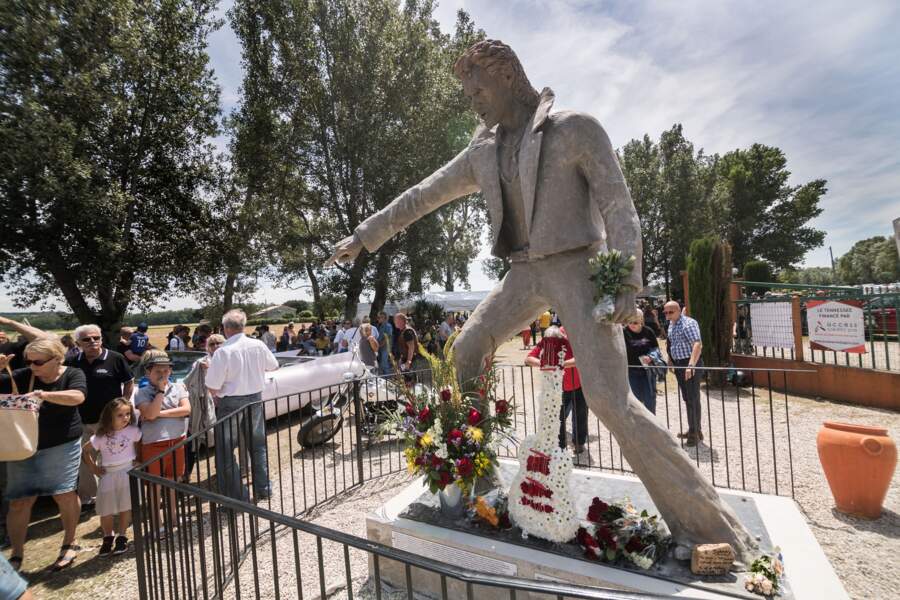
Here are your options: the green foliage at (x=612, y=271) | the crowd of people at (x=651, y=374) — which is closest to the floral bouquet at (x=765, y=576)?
the green foliage at (x=612, y=271)

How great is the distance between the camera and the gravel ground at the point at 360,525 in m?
3.01

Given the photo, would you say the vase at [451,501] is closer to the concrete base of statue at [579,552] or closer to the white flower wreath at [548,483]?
the concrete base of statue at [579,552]

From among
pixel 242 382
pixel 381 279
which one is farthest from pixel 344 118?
pixel 242 382

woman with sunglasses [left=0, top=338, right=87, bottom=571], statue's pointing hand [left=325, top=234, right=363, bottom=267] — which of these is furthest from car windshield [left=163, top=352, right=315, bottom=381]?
statue's pointing hand [left=325, top=234, right=363, bottom=267]

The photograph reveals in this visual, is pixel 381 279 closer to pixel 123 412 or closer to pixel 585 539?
pixel 123 412

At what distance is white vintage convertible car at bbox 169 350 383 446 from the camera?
5887 millimetres

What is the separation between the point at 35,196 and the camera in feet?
31.3

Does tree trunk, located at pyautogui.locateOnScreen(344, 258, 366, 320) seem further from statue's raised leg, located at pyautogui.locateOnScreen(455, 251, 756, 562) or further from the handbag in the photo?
statue's raised leg, located at pyautogui.locateOnScreen(455, 251, 756, 562)

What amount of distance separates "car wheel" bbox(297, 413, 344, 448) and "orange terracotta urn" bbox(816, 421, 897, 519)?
5.21 metres

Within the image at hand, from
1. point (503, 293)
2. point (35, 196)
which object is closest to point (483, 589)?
point (503, 293)

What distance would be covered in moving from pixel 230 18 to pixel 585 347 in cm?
1733

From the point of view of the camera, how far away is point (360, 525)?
12.8ft

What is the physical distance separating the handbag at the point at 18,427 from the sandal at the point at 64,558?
977 mm

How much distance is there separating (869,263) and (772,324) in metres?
68.9
